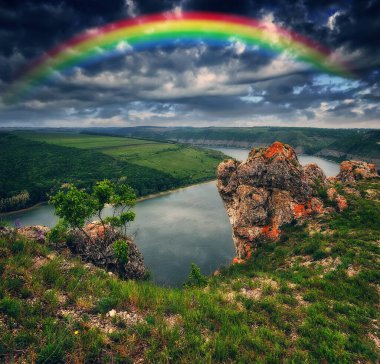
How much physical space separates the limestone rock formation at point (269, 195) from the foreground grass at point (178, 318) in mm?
16929

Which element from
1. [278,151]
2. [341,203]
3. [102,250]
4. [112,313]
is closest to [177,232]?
[278,151]

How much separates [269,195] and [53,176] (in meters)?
159

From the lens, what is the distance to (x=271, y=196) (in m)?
39.8

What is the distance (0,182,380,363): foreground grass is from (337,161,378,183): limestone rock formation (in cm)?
3781

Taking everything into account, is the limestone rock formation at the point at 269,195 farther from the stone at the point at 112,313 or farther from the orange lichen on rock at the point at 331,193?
the stone at the point at 112,313

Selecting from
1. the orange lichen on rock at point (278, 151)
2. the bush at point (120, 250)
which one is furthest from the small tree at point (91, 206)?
the orange lichen on rock at point (278, 151)

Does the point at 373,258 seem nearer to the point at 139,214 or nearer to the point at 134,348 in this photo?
the point at 134,348

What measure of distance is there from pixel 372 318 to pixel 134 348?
14.1 metres

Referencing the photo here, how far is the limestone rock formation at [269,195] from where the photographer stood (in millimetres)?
35969

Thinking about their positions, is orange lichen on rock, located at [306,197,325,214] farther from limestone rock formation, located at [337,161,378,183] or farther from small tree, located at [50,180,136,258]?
small tree, located at [50,180,136,258]

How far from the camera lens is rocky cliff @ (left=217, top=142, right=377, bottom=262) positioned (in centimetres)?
3559

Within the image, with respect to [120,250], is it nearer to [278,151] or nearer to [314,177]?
[278,151]

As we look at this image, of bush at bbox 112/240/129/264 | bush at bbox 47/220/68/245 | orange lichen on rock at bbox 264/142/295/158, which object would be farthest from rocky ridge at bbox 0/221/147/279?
orange lichen on rock at bbox 264/142/295/158

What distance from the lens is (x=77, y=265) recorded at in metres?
15.5
